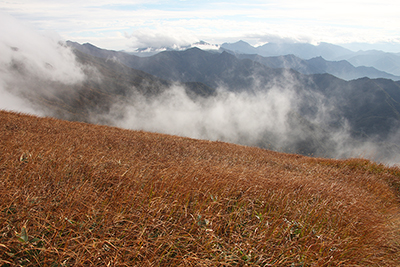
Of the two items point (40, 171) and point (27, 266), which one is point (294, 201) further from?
point (40, 171)

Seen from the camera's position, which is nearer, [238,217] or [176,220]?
[176,220]

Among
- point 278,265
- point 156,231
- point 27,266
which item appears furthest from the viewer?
point 156,231

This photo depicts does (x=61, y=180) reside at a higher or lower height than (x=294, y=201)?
higher

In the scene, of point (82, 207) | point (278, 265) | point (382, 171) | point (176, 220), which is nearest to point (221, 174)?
point (176, 220)

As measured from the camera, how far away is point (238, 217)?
4.04 m

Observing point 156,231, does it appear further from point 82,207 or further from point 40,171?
point 40,171

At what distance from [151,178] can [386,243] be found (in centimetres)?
514

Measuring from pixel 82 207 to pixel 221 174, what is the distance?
329 cm

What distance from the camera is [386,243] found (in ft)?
14.6

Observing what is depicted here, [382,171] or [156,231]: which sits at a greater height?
[156,231]

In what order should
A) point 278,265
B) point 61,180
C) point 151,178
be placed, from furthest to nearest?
1. point 151,178
2. point 61,180
3. point 278,265

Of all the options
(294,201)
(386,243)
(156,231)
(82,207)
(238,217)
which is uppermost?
(82,207)

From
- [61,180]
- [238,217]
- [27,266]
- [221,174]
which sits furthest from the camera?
[221,174]

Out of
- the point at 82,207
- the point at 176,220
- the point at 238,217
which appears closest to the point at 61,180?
the point at 82,207
